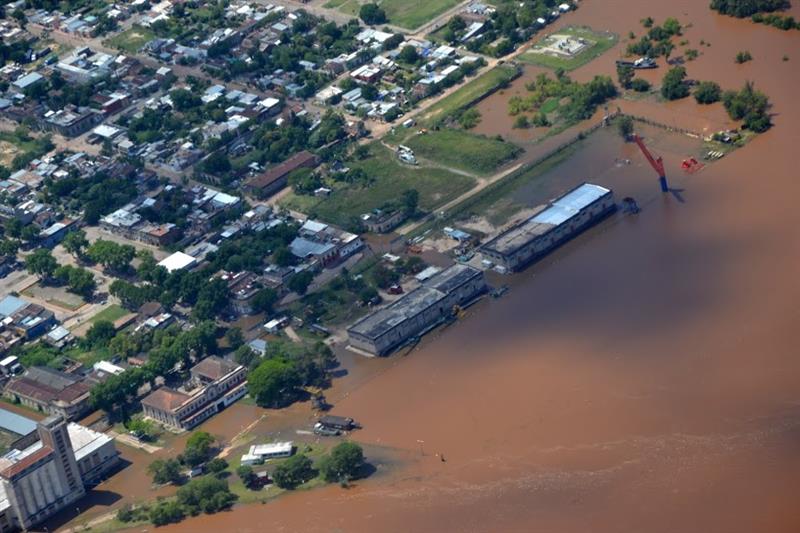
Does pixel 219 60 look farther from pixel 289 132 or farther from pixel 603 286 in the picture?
pixel 603 286

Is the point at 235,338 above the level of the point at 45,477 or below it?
below

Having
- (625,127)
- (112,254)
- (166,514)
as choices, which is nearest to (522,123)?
(625,127)

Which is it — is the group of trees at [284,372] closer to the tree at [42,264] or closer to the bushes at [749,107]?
the tree at [42,264]

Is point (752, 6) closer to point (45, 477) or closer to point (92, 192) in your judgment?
point (92, 192)

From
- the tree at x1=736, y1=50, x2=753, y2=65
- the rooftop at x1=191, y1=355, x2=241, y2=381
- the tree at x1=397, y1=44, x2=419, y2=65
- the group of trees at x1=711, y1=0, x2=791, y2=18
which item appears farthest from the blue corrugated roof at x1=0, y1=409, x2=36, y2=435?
the group of trees at x1=711, y1=0, x2=791, y2=18

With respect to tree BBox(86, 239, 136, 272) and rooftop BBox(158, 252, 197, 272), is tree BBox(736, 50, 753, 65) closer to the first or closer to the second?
rooftop BBox(158, 252, 197, 272)

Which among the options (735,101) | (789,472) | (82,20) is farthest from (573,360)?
(82,20)
